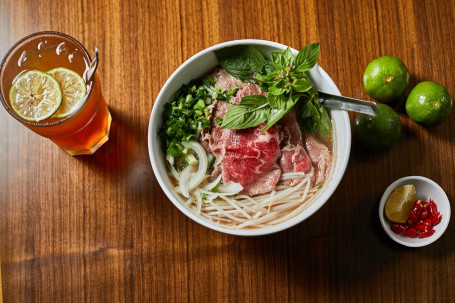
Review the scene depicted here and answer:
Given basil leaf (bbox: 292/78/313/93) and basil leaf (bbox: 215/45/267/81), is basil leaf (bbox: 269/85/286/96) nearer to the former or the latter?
basil leaf (bbox: 292/78/313/93)

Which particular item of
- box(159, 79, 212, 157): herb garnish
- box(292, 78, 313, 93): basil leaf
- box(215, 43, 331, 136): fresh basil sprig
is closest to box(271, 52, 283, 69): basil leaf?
box(215, 43, 331, 136): fresh basil sprig

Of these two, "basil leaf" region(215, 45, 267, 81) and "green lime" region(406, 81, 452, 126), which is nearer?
"basil leaf" region(215, 45, 267, 81)

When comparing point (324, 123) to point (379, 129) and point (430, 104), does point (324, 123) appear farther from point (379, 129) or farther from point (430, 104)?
point (430, 104)

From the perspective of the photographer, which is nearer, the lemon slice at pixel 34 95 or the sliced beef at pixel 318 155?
the lemon slice at pixel 34 95

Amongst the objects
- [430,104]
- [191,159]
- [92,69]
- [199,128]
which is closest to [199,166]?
[191,159]

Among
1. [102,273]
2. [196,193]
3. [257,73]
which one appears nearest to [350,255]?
[196,193]

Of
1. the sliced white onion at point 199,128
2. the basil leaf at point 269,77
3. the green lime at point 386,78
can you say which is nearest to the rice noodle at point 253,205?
the sliced white onion at point 199,128

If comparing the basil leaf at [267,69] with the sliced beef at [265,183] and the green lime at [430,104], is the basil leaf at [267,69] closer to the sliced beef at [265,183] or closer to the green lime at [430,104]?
the sliced beef at [265,183]
